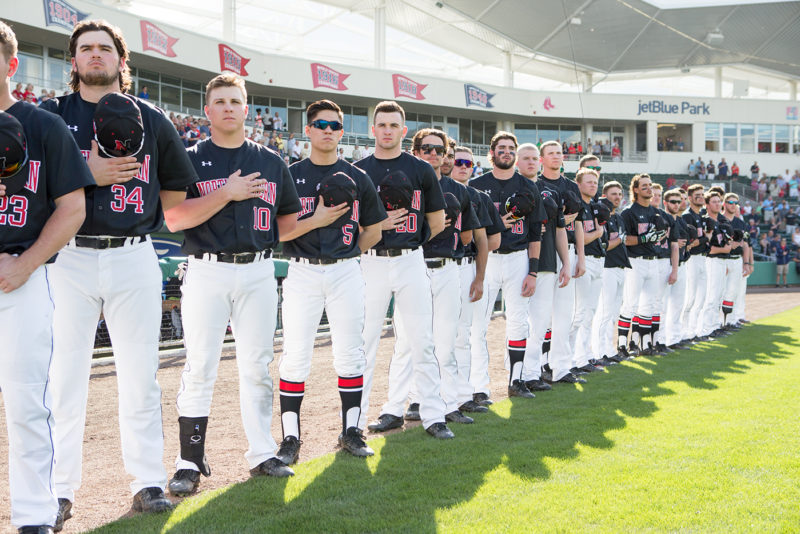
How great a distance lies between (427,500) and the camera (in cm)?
371

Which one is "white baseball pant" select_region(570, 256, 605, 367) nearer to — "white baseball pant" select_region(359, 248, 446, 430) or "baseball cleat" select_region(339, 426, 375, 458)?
"white baseball pant" select_region(359, 248, 446, 430)

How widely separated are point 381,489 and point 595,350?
6313 millimetres

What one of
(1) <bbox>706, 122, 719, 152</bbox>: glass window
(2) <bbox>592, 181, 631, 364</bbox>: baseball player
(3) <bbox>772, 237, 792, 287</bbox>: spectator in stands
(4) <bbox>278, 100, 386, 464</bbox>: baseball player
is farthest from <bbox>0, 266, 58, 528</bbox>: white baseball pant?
(1) <bbox>706, 122, 719, 152</bbox>: glass window

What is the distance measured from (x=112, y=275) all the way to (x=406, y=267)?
2.32 m

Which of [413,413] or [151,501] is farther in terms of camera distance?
[413,413]

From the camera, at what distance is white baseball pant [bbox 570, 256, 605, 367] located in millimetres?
8672

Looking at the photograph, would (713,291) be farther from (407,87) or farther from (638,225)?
(407,87)

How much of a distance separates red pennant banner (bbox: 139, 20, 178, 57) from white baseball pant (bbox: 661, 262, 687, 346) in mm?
21201

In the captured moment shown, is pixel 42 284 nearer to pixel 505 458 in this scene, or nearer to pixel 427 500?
pixel 427 500

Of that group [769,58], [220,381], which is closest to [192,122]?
[220,381]

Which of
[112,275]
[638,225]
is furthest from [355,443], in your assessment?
[638,225]

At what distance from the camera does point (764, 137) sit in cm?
4238

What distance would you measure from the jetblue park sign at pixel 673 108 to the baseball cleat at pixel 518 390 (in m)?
38.1

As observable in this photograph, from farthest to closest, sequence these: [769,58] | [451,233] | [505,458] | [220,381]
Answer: [769,58]
[220,381]
[451,233]
[505,458]
